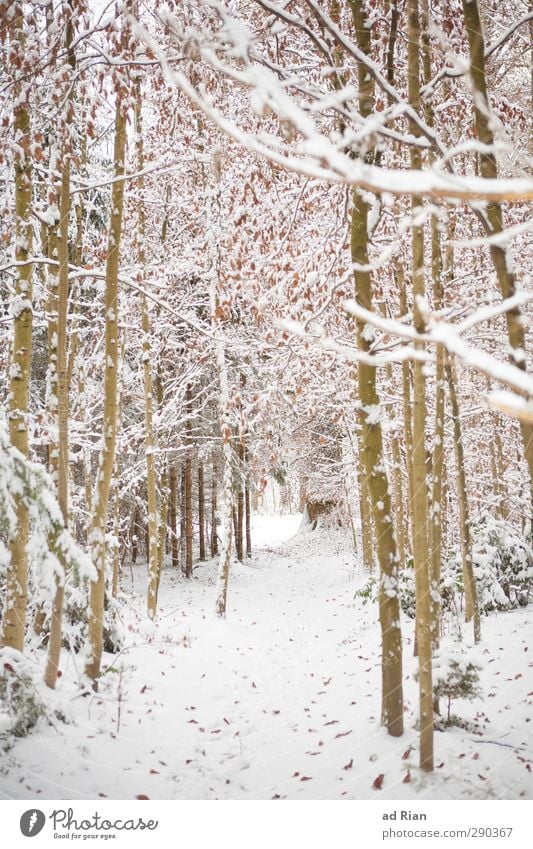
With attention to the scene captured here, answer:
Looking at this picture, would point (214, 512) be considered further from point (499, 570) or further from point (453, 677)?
point (453, 677)

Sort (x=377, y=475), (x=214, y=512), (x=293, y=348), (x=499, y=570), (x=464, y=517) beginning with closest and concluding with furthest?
(x=377, y=475), (x=293, y=348), (x=464, y=517), (x=499, y=570), (x=214, y=512)

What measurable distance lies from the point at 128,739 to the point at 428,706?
6.59 feet

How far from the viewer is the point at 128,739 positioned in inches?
129

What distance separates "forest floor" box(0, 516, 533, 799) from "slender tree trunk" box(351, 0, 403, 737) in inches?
10.6

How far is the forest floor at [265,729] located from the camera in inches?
101

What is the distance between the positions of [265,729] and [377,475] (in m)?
2.28

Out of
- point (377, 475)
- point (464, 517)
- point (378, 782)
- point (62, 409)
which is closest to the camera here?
point (378, 782)

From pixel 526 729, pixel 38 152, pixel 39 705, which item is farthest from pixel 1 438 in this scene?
pixel 526 729

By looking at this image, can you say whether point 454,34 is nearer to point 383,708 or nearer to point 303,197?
point 303,197

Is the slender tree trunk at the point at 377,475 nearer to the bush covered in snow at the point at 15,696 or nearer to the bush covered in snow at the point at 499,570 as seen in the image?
the bush covered in snow at the point at 15,696

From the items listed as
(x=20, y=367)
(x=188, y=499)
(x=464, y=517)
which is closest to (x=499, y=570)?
(x=464, y=517)

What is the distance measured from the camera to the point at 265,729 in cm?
388

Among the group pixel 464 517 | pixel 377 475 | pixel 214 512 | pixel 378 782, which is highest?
pixel 377 475

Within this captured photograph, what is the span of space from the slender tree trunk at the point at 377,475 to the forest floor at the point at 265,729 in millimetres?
268
